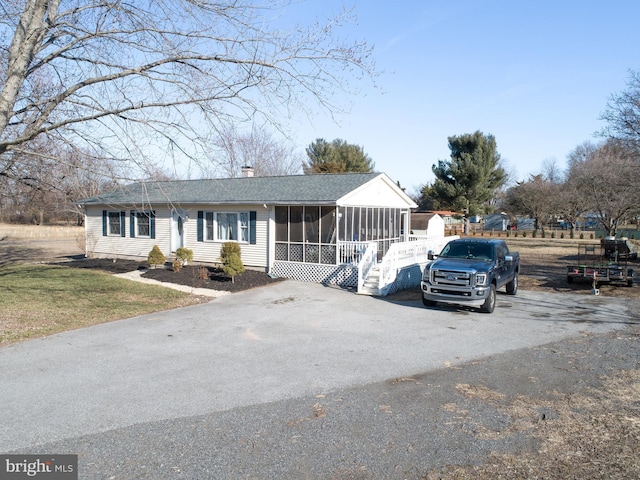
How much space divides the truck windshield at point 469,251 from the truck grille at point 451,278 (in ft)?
4.61

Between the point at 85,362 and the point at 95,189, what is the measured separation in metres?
3.68

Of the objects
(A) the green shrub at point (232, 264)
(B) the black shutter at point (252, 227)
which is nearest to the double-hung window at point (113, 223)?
(B) the black shutter at point (252, 227)

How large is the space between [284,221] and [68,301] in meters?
7.97

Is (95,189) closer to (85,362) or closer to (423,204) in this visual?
(85,362)

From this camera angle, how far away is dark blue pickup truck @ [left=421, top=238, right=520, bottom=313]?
11.7 meters

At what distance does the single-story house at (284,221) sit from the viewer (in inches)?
673

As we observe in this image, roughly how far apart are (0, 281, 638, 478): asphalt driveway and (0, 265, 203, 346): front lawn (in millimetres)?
811

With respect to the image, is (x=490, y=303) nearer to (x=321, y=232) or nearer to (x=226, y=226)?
(x=321, y=232)

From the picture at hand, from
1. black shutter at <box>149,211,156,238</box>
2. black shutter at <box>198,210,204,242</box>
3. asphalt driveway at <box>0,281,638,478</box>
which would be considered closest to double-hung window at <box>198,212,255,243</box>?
black shutter at <box>198,210,204,242</box>

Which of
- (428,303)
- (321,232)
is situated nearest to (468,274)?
(428,303)

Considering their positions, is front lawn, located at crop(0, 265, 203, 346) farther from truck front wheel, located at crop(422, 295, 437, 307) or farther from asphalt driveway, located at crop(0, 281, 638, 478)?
truck front wheel, located at crop(422, 295, 437, 307)

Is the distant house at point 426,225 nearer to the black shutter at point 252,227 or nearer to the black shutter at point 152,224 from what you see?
the black shutter at point 252,227

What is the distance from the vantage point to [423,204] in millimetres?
67188

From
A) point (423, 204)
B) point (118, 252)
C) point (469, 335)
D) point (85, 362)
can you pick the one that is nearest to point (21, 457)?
point (85, 362)
